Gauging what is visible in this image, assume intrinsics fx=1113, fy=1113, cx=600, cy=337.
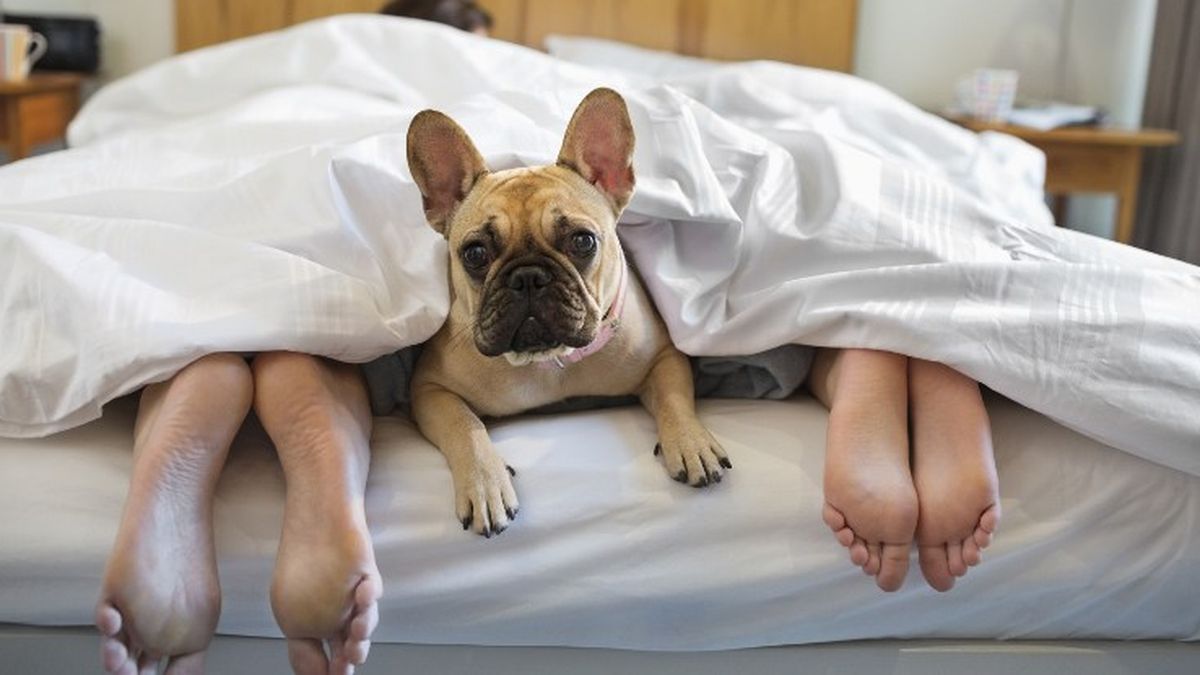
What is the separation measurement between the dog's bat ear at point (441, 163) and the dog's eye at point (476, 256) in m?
0.08

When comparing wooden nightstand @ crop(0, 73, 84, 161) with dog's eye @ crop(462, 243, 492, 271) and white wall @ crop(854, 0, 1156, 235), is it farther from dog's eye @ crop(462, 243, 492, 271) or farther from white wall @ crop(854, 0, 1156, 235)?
white wall @ crop(854, 0, 1156, 235)

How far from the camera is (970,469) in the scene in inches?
37.9

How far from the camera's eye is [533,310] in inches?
40.1

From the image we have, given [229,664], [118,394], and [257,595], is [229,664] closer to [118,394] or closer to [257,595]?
[257,595]

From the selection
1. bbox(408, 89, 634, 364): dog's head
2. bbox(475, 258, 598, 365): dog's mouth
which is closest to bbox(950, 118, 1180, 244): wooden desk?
bbox(408, 89, 634, 364): dog's head

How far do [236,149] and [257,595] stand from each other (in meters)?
0.77

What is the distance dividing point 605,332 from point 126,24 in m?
2.35

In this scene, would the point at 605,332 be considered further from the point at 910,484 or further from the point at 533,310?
the point at 910,484

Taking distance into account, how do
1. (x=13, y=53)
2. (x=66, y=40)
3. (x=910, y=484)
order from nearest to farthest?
1. (x=910, y=484)
2. (x=13, y=53)
3. (x=66, y=40)

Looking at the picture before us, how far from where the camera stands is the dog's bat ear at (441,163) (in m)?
1.08

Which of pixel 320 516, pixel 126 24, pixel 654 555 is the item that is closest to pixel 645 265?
pixel 654 555

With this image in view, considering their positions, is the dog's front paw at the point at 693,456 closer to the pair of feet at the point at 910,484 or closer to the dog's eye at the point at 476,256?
the pair of feet at the point at 910,484

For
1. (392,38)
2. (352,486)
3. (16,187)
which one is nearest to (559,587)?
(352,486)

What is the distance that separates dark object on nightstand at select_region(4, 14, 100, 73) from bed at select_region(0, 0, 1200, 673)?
2.11 m
